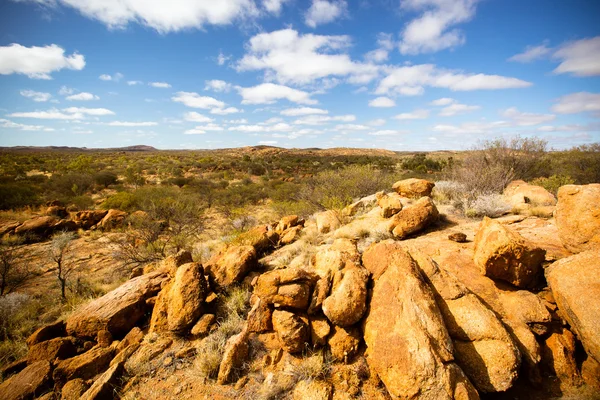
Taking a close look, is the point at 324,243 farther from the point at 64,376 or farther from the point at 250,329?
the point at 64,376

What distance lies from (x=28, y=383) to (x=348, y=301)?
449 cm

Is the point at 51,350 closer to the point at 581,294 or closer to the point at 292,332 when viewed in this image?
the point at 292,332

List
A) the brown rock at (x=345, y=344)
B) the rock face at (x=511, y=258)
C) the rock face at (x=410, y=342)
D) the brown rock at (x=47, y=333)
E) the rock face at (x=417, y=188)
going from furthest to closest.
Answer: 1. the rock face at (x=417, y=188)
2. the brown rock at (x=47, y=333)
3. the rock face at (x=511, y=258)
4. the brown rock at (x=345, y=344)
5. the rock face at (x=410, y=342)

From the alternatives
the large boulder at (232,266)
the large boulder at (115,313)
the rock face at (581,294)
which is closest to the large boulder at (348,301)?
the large boulder at (232,266)

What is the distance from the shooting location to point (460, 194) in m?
8.32

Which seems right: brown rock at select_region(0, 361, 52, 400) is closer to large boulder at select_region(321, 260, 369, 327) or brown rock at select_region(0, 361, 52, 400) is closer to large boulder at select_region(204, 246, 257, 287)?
large boulder at select_region(204, 246, 257, 287)

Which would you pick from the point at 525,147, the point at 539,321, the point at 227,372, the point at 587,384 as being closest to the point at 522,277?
the point at 539,321

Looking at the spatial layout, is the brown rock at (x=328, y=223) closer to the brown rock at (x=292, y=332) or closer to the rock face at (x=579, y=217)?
the brown rock at (x=292, y=332)

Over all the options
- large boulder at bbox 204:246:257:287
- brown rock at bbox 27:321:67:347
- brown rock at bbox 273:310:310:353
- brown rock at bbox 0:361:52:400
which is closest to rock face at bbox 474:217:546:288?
brown rock at bbox 273:310:310:353

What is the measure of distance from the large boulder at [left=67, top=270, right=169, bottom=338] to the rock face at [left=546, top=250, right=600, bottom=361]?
20.6 feet

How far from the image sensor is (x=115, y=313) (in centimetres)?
425

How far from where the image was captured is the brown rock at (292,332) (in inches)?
133

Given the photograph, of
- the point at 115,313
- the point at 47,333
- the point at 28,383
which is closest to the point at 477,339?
the point at 115,313

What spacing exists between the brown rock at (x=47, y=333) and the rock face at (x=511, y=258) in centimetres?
707
